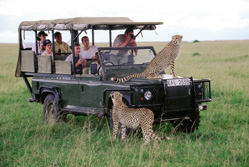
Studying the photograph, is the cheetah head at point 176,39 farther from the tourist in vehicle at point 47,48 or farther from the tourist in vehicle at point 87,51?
the tourist in vehicle at point 47,48

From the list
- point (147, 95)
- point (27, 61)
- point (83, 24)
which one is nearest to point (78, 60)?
point (83, 24)

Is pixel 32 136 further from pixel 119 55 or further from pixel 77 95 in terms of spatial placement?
pixel 119 55

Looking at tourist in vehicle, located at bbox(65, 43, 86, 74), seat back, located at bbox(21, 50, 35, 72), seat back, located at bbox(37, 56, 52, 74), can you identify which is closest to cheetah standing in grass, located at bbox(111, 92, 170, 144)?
tourist in vehicle, located at bbox(65, 43, 86, 74)

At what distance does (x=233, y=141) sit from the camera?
5.98 metres

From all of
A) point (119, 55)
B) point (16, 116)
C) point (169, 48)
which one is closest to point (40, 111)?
point (16, 116)

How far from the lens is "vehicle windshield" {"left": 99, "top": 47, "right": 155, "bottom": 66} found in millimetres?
7148

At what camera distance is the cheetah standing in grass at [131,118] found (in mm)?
5840

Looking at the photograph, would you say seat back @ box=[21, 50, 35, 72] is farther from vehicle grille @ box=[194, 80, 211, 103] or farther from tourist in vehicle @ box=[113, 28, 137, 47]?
vehicle grille @ box=[194, 80, 211, 103]

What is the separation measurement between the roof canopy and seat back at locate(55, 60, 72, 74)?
0.64 meters

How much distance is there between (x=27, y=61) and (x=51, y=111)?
1284mm

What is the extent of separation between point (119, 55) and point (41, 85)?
1.90m

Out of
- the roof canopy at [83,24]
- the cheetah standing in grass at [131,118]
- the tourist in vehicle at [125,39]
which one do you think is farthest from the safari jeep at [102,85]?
the tourist in vehicle at [125,39]

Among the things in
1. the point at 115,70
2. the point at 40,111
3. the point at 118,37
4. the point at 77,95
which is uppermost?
the point at 118,37

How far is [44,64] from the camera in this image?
8.16m
